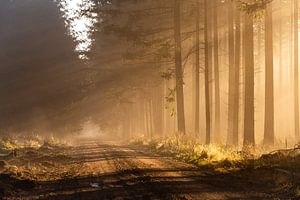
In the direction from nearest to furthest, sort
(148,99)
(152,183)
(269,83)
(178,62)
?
(152,183)
(269,83)
(178,62)
(148,99)

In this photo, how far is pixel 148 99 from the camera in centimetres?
5219

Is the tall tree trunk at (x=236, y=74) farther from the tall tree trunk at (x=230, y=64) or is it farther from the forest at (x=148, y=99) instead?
the tall tree trunk at (x=230, y=64)

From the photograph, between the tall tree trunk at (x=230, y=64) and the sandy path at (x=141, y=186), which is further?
the tall tree trunk at (x=230, y=64)

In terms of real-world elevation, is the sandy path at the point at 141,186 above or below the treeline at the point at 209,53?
below

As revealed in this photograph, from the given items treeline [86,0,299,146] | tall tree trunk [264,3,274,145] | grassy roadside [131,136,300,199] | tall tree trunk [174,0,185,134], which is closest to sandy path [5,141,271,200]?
grassy roadside [131,136,300,199]

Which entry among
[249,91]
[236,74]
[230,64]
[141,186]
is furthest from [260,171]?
[230,64]

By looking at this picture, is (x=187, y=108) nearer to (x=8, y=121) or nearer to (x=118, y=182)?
(x=8, y=121)

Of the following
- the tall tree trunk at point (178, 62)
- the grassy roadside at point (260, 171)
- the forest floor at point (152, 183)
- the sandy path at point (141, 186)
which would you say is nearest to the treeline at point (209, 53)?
the tall tree trunk at point (178, 62)

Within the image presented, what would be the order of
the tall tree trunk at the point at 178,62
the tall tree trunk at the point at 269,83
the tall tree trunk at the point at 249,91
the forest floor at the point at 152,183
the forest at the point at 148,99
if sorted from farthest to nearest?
the tall tree trunk at the point at 178,62, the tall tree trunk at the point at 269,83, the tall tree trunk at the point at 249,91, the forest at the point at 148,99, the forest floor at the point at 152,183

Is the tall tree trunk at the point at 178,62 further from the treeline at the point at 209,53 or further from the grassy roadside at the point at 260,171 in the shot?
the grassy roadside at the point at 260,171

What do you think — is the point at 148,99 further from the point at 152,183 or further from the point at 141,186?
the point at 141,186

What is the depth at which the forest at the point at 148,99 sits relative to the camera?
1242 centimetres

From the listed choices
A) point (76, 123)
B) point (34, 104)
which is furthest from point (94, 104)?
point (34, 104)

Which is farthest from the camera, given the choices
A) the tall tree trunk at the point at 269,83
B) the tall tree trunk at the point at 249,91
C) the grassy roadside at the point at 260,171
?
the tall tree trunk at the point at 269,83
